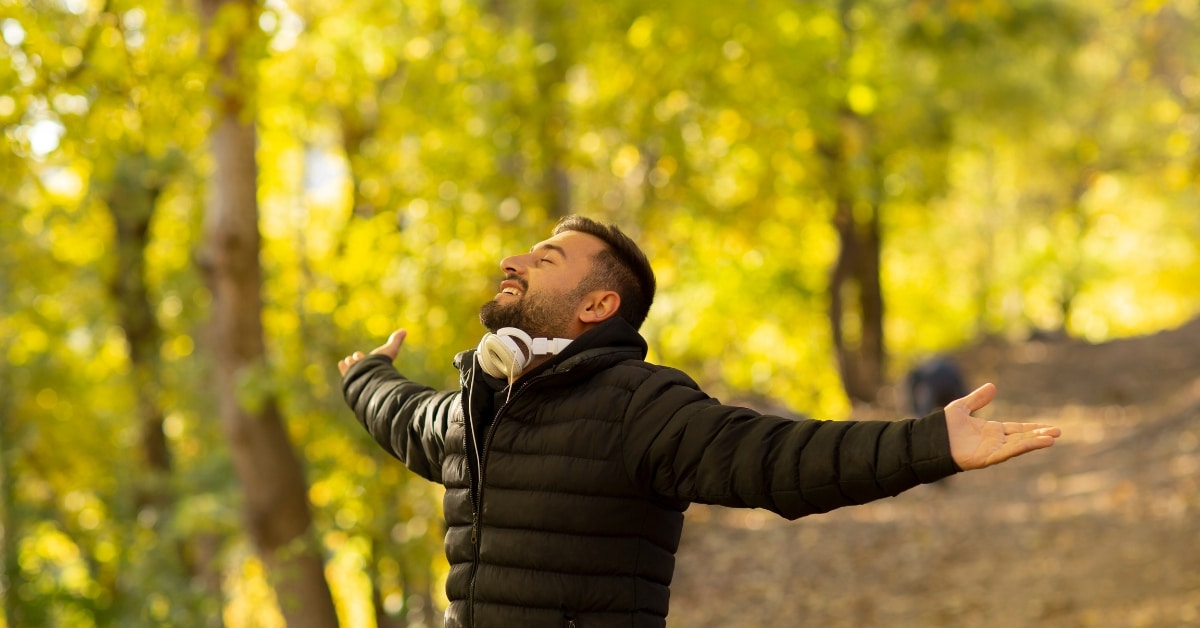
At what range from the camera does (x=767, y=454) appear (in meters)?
2.65

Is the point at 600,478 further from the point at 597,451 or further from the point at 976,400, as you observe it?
the point at 976,400

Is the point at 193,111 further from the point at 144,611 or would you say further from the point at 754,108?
the point at 144,611

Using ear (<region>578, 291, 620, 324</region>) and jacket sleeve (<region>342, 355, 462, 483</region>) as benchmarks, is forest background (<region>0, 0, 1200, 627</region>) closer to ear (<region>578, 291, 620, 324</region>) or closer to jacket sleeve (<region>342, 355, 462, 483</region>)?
jacket sleeve (<region>342, 355, 462, 483</region>)

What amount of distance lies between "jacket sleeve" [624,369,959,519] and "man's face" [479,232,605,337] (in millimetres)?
368

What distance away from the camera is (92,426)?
709 inches

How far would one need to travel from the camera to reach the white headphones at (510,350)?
3.02m

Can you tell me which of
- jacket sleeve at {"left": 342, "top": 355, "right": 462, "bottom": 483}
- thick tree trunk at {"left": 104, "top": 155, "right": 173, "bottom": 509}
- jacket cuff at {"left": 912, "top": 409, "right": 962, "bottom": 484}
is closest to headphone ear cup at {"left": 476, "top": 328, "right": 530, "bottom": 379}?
jacket sleeve at {"left": 342, "top": 355, "right": 462, "bottom": 483}

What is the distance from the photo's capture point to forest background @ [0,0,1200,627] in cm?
743

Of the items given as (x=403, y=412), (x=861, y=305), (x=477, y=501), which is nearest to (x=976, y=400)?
(x=477, y=501)

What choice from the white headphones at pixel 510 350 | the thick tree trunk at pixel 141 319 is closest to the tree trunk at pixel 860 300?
the thick tree trunk at pixel 141 319

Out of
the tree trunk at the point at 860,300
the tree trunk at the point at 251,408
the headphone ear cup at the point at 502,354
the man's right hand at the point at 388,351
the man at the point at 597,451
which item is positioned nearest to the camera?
the man at the point at 597,451

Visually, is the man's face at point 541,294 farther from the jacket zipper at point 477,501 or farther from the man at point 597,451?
the jacket zipper at point 477,501

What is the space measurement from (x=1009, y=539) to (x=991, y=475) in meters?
3.11

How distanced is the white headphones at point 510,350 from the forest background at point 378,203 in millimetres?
3546
